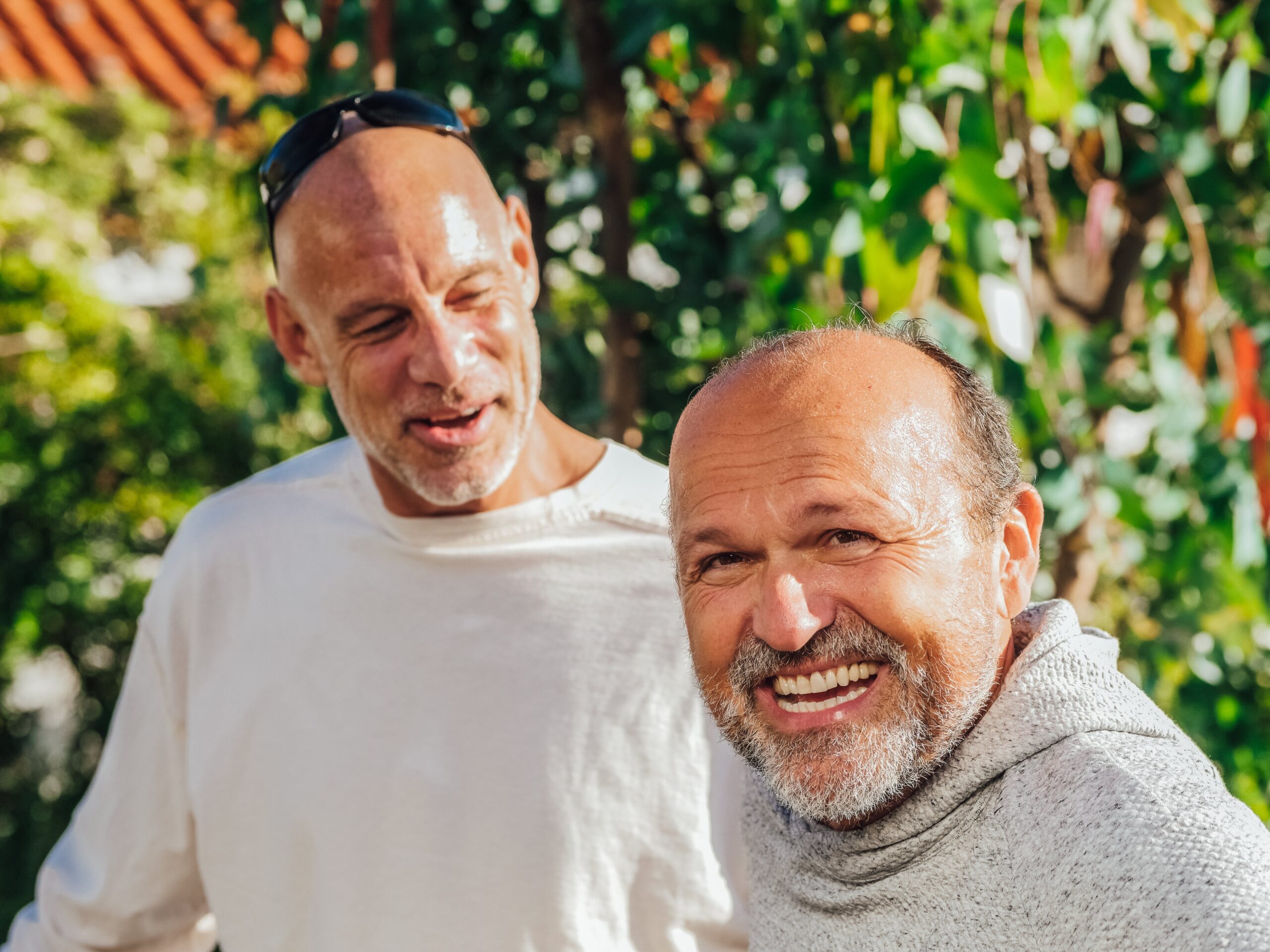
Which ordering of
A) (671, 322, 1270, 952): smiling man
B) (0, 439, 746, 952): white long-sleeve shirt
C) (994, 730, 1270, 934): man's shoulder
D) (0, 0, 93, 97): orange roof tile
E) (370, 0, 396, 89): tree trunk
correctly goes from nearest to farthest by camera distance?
(994, 730, 1270, 934): man's shoulder < (671, 322, 1270, 952): smiling man < (0, 439, 746, 952): white long-sleeve shirt < (370, 0, 396, 89): tree trunk < (0, 0, 93, 97): orange roof tile

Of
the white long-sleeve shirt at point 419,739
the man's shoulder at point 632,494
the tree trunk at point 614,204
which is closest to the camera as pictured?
the white long-sleeve shirt at point 419,739

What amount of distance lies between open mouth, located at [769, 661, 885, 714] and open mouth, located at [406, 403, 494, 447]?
2.04 ft

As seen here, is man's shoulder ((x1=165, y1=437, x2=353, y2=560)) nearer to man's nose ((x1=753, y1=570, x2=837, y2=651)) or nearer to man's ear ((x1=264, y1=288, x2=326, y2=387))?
man's ear ((x1=264, y1=288, x2=326, y2=387))

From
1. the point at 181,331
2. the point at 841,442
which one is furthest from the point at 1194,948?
the point at 181,331

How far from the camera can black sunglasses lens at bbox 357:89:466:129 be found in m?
1.64

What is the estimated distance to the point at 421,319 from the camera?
1.53 metres

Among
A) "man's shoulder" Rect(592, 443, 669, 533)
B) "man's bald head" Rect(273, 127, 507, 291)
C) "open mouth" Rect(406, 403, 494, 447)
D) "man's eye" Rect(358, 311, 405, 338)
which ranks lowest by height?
"man's shoulder" Rect(592, 443, 669, 533)

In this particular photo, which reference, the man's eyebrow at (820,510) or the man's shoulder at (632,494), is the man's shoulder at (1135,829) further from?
the man's shoulder at (632,494)

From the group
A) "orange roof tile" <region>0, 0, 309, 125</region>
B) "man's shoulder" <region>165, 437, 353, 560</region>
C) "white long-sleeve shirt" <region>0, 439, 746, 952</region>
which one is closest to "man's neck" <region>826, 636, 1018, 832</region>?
"white long-sleeve shirt" <region>0, 439, 746, 952</region>

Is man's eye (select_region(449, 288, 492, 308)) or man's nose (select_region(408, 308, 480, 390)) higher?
man's eye (select_region(449, 288, 492, 308))

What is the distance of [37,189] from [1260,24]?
396 centimetres

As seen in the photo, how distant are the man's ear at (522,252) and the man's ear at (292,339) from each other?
0.29 metres

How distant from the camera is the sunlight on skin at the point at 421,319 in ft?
5.03

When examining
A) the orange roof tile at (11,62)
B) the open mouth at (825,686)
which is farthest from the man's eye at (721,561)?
the orange roof tile at (11,62)
